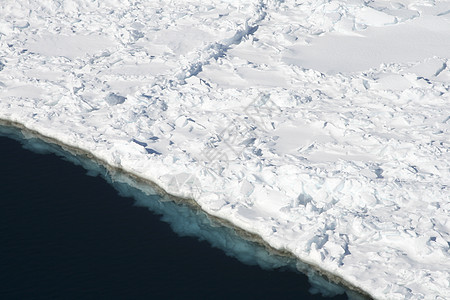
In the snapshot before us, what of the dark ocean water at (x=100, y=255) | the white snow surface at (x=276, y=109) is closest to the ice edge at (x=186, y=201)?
the white snow surface at (x=276, y=109)

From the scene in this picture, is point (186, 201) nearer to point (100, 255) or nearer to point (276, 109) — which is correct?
point (100, 255)

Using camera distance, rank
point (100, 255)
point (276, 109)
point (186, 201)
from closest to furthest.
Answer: point (100, 255) → point (186, 201) → point (276, 109)

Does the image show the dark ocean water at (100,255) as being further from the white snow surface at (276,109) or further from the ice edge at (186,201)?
the white snow surface at (276,109)

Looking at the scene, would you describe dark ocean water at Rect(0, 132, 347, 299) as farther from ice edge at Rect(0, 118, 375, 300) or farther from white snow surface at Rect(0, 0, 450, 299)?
white snow surface at Rect(0, 0, 450, 299)

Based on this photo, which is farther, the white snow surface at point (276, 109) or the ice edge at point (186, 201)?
the white snow surface at point (276, 109)

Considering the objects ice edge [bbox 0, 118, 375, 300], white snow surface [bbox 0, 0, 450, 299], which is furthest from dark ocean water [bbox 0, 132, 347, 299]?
white snow surface [bbox 0, 0, 450, 299]

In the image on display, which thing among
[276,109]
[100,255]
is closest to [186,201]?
[100,255]
